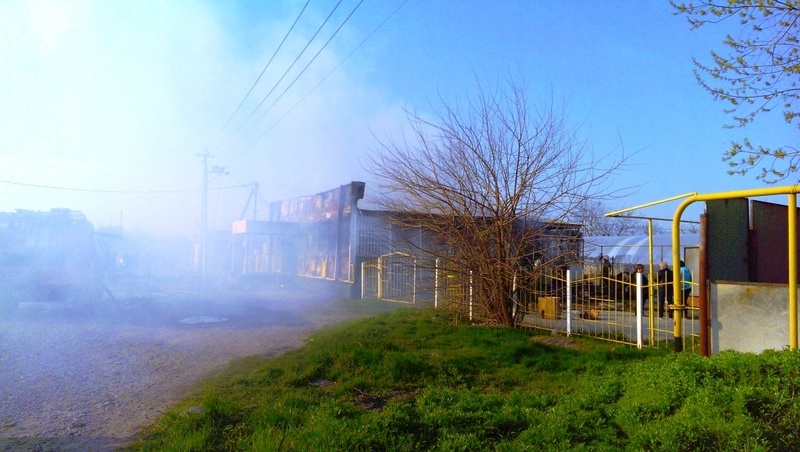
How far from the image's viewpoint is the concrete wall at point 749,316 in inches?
246

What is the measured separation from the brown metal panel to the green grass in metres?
1.67

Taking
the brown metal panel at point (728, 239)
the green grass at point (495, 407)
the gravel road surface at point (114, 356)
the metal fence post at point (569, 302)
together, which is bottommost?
the gravel road surface at point (114, 356)

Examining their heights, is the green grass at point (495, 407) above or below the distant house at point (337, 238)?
below

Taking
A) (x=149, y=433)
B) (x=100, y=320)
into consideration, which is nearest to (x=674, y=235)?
(x=149, y=433)

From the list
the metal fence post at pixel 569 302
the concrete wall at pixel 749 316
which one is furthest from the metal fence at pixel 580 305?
the concrete wall at pixel 749 316

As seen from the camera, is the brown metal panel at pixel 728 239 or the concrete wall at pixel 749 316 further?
the brown metal panel at pixel 728 239

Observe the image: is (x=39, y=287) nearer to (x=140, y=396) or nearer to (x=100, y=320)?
(x=100, y=320)

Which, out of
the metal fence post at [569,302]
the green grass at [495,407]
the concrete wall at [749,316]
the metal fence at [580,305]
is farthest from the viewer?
the metal fence post at [569,302]

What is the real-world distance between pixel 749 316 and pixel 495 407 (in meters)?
3.23

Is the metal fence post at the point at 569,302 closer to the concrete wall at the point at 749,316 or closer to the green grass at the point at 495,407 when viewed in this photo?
the green grass at the point at 495,407

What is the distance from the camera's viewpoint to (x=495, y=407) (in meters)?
5.50

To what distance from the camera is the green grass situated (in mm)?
4395

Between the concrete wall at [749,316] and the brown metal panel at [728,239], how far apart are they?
0.50m

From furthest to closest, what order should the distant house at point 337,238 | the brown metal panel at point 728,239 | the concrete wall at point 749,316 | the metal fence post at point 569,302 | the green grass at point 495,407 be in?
the distant house at point 337,238 < the metal fence post at point 569,302 < the brown metal panel at point 728,239 < the concrete wall at point 749,316 < the green grass at point 495,407
